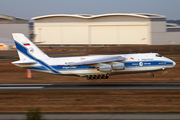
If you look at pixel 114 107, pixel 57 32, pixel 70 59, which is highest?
pixel 57 32

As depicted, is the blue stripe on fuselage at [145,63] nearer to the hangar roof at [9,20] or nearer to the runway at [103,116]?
the runway at [103,116]

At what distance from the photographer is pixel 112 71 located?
2322 centimetres

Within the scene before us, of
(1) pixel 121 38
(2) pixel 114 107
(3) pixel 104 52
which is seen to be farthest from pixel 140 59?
(1) pixel 121 38

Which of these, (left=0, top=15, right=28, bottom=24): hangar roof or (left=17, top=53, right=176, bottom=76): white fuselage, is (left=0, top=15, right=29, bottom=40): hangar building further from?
(left=17, top=53, right=176, bottom=76): white fuselage

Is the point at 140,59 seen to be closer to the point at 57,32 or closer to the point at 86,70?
the point at 86,70

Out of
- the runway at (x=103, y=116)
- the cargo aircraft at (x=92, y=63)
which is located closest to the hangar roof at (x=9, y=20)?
the cargo aircraft at (x=92, y=63)

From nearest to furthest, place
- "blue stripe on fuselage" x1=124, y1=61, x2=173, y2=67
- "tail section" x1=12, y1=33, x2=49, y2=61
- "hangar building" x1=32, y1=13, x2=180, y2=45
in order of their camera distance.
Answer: "blue stripe on fuselage" x1=124, y1=61, x2=173, y2=67, "tail section" x1=12, y1=33, x2=49, y2=61, "hangar building" x1=32, y1=13, x2=180, y2=45

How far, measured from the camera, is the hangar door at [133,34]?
88.2 meters

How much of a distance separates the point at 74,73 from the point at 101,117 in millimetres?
12116

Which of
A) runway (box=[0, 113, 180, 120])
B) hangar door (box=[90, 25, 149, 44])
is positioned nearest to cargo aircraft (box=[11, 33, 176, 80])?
runway (box=[0, 113, 180, 120])

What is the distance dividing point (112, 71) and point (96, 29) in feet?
230

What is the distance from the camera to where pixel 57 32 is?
93500 millimetres

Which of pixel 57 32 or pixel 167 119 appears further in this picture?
pixel 57 32

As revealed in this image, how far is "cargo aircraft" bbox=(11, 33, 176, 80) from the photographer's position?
2292 cm
